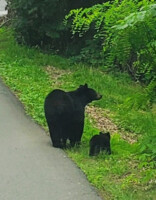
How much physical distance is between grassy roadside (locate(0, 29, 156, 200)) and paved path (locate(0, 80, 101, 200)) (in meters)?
0.19

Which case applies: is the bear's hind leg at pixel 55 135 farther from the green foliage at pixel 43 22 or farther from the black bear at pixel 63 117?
the green foliage at pixel 43 22

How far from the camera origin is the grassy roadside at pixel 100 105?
22.6 ft

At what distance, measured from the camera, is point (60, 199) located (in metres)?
6.62

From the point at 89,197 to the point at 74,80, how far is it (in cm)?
801

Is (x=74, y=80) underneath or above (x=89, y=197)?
underneath

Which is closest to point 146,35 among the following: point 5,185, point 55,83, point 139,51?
point 139,51

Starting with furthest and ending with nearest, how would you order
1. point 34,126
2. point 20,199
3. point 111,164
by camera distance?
point 34,126, point 111,164, point 20,199

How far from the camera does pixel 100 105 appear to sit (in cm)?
1254

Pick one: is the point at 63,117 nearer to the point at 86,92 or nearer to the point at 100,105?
the point at 86,92

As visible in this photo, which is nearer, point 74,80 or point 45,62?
point 74,80

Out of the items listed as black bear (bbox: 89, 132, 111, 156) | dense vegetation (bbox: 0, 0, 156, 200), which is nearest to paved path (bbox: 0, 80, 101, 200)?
dense vegetation (bbox: 0, 0, 156, 200)

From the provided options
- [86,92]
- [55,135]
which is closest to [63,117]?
[55,135]

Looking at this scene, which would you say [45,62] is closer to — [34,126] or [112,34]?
[34,126]

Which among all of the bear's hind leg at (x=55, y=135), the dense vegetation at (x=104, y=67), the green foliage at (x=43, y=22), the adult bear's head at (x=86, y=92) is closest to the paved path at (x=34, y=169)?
the bear's hind leg at (x=55, y=135)
